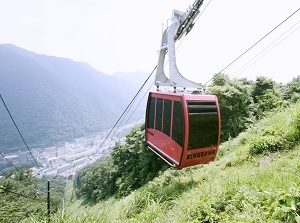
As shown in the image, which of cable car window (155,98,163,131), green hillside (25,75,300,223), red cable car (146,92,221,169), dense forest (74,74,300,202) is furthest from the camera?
dense forest (74,74,300,202)

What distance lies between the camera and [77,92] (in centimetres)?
19625

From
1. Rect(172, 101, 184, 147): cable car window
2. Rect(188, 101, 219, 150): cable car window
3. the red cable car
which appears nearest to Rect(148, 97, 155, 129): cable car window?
the red cable car

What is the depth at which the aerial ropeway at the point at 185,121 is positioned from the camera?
4.27 m

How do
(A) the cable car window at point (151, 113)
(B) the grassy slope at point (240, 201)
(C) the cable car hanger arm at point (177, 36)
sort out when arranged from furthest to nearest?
1. (A) the cable car window at point (151, 113)
2. (C) the cable car hanger arm at point (177, 36)
3. (B) the grassy slope at point (240, 201)

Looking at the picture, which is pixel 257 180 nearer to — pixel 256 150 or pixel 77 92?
pixel 256 150

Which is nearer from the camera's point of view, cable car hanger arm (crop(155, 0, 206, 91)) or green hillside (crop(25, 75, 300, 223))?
green hillside (crop(25, 75, 300, 223))

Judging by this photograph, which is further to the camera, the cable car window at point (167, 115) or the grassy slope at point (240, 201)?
the cable car window at point (167, 115)

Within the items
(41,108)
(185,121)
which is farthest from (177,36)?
(41,108)

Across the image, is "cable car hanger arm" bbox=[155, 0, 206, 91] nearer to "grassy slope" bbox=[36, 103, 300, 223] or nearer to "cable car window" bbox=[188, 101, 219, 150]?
"cable car window" bbox=[188, 101, 219, 150]

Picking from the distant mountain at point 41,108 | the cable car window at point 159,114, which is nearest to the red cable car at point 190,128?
the cable car window at point 159,114

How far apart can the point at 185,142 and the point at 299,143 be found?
2.42 meters

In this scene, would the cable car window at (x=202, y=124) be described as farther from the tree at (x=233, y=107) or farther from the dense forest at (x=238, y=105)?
the tree at (x=233, y=107)

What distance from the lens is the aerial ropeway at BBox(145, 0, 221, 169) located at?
168 inches

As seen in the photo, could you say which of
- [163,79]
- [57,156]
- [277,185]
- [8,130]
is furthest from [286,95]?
[8,130]
